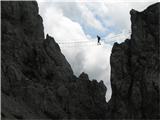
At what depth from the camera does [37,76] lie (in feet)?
454

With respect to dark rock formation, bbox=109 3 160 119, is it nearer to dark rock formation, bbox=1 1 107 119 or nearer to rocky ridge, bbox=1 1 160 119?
rocky ridge, bbox=1 1 160 119

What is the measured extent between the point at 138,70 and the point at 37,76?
101ft

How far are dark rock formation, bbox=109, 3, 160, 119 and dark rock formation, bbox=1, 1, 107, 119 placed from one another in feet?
34.8

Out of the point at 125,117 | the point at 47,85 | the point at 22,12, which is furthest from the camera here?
the point at 22,12

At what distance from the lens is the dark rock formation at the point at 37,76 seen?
129 meters

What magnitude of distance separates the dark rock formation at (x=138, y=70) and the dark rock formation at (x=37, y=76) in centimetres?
1062

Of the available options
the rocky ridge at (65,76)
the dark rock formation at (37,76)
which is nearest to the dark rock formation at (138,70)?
the rocky ridge at (65,76)

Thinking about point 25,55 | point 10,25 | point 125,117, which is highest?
point 10,25

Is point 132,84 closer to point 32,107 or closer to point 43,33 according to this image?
point 32,107

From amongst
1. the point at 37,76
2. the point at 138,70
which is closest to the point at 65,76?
the point at 37,76

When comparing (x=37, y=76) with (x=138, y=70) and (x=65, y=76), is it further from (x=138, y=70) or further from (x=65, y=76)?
(x=138, y=70)

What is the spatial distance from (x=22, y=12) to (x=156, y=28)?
142 feet

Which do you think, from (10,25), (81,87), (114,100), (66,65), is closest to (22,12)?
(10,25)

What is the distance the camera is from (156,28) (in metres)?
130
